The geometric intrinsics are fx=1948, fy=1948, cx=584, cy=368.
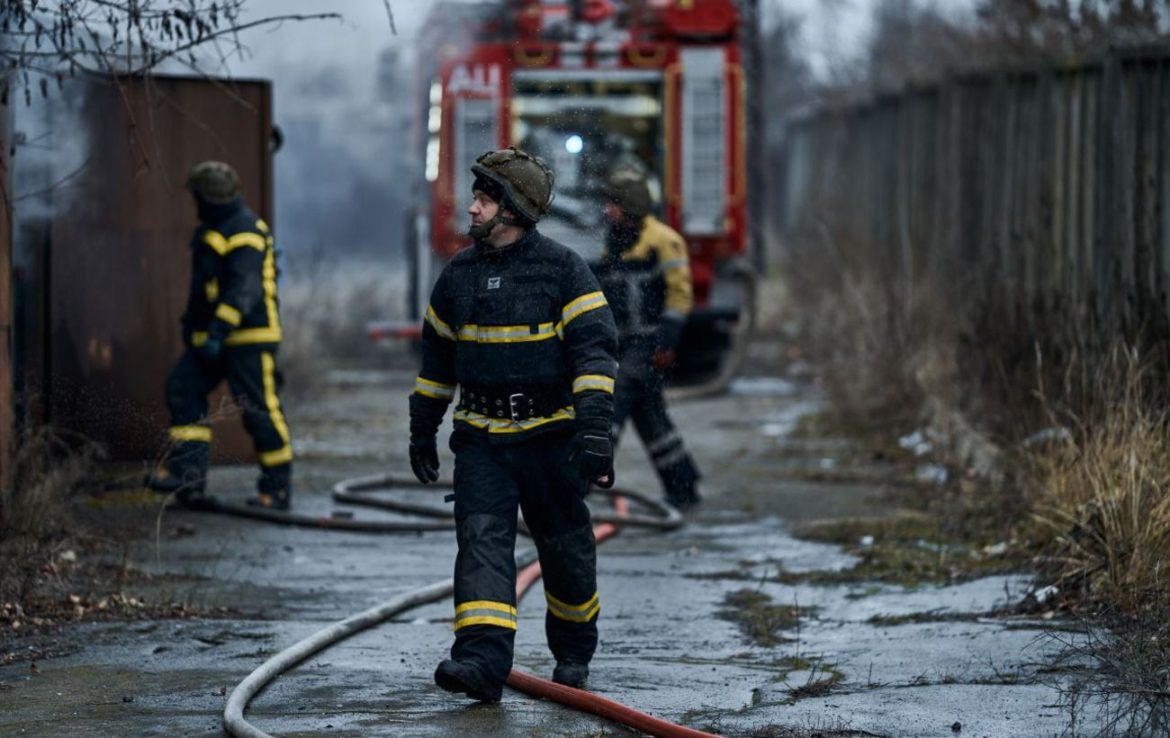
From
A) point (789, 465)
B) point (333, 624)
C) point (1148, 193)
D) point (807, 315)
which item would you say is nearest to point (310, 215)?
point (807, 315)

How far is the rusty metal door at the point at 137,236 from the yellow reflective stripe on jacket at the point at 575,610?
419 centimetres

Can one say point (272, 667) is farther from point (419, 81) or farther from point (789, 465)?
point (419, 81)

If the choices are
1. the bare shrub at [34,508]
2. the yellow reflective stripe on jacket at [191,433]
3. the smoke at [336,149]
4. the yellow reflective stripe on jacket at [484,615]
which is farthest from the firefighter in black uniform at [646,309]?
the smoke at [336,149]

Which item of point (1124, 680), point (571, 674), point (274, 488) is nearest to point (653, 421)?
point (274, 488)

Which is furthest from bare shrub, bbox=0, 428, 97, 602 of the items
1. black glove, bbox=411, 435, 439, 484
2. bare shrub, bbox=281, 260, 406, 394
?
bare shrub, bbox=281, 260, 406, 394

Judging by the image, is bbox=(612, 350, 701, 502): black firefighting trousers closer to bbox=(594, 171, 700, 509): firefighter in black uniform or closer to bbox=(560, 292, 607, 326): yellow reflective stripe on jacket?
bbox=(594, 171, 700, 509): firefighter in black uniform

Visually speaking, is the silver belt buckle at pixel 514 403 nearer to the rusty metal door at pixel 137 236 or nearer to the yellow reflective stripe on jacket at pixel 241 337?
the yellow reflective stripe on jacket at pixel 241 337

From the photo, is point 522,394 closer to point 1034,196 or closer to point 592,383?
point 592,383

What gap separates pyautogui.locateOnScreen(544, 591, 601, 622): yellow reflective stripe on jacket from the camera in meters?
6.09

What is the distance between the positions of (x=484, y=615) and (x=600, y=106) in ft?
31.8

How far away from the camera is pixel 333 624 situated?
6734 mm

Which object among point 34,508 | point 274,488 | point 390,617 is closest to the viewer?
point 390,617

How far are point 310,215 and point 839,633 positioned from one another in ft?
70.4

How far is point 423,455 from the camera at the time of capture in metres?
6.16
